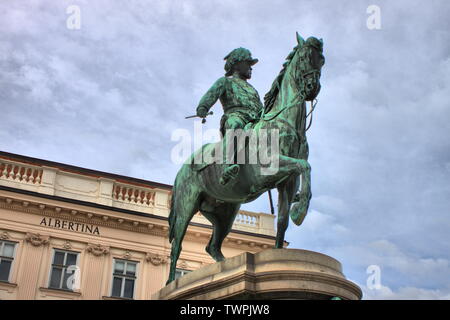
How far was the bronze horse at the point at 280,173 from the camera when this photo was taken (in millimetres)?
7727

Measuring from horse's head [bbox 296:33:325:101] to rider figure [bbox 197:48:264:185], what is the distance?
1.01 meters

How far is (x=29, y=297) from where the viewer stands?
2588 centimetres

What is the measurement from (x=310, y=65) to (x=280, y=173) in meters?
1.62

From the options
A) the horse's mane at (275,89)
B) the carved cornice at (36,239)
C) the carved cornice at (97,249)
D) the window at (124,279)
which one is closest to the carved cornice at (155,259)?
the window at (124,279)

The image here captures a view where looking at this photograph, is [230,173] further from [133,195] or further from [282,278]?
[133,195]

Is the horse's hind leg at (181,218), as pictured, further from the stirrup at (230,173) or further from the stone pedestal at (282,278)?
the stone pedestal at (282,278)

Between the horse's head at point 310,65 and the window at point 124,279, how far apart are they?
70.9 feet

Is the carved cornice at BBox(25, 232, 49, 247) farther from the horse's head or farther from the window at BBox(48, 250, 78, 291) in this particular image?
the horse's head

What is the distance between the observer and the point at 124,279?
93.1 feet

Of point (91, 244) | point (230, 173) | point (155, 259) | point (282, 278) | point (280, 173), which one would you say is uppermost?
point (91, 244)

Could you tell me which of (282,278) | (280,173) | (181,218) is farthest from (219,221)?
(282,278)

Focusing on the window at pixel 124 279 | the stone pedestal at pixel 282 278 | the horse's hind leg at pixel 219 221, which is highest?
the window at pixel 124 279
